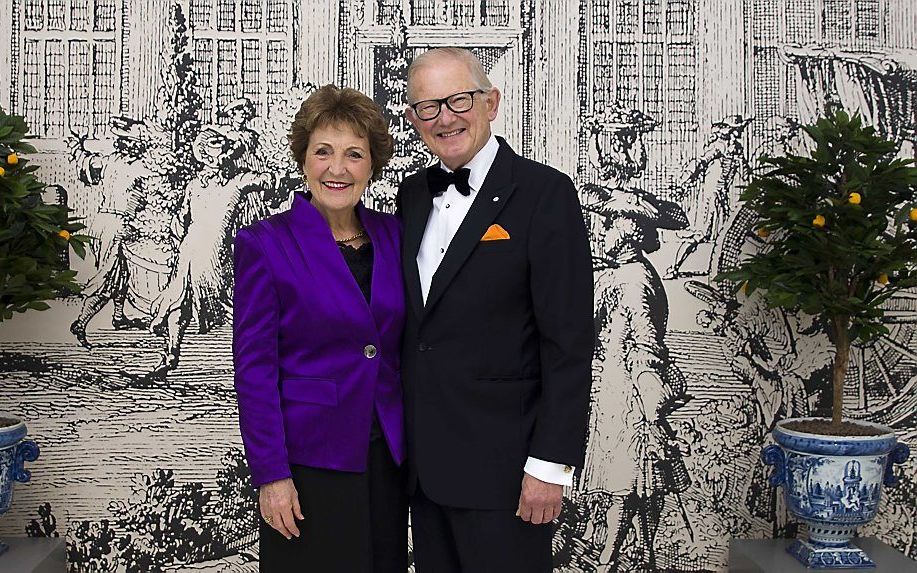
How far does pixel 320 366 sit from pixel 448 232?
421 mm

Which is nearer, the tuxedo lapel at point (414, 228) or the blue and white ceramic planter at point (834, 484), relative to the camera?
the tuxedo lapel at point (414, 228)

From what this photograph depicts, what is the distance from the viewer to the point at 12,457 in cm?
285

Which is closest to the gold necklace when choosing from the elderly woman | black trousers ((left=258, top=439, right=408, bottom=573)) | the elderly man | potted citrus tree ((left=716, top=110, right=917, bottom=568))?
the elderly woman

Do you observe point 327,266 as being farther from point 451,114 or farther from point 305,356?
point 451,114

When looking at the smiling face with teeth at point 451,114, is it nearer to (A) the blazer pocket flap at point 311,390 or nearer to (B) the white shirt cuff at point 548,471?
(A) the blazer pocket flap at point 311,390

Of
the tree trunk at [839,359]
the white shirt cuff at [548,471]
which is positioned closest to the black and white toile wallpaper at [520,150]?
the tree trunk at [839,359]

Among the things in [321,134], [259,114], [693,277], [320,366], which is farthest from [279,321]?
[693,277]

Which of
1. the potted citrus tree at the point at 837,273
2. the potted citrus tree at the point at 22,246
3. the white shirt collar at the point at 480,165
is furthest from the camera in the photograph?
the potted citrus tree at the point at 837,273

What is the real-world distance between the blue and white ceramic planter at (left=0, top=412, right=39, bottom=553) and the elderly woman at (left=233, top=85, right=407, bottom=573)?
1.27m

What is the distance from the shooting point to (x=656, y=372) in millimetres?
3303

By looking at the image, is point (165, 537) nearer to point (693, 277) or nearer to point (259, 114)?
point (259, 114)

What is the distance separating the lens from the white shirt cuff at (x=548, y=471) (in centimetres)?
191

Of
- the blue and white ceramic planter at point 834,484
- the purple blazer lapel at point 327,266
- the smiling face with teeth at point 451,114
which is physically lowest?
the blue and white ceramic planter at point 834,484

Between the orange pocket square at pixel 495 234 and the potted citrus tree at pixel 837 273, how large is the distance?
1369mm
